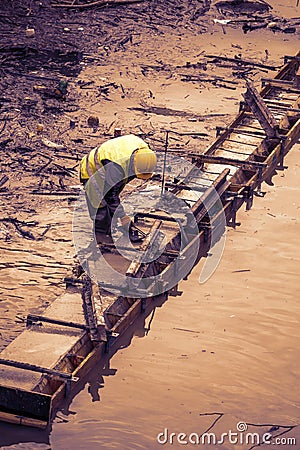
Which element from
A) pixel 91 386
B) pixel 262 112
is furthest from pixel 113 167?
pixel 262 112

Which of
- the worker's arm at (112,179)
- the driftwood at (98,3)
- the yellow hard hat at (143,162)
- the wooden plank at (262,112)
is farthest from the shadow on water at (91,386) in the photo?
the driftwood at (98,3)

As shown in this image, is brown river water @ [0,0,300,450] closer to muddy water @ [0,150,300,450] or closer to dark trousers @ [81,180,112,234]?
muddy water @ [0,150,300,450]

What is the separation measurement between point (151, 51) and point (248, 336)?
1001cm

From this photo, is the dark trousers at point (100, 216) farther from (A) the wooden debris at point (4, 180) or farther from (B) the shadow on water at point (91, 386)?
(A) the wooden debris at point (4, 180)

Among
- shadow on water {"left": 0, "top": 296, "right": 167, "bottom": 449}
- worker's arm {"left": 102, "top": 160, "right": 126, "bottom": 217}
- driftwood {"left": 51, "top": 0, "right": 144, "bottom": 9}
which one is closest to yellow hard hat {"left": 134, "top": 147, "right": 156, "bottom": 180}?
worker's arm {"left": 102, "top": 160, "right": 126, "bottom": 217}

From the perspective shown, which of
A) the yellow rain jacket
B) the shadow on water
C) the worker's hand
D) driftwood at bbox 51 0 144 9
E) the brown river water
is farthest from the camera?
driftwood at bbox 51 0 144 9

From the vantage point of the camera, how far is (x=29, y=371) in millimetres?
9094

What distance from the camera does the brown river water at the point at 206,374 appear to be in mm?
8742

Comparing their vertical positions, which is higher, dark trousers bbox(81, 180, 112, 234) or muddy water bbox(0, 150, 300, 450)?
dark trousers bbox(81, 180, 112, 234)

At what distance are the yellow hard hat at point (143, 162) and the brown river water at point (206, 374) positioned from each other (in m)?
1.36

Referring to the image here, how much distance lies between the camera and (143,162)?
1112 centimetres

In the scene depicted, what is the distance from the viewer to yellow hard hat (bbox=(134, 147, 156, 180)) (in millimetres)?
11094

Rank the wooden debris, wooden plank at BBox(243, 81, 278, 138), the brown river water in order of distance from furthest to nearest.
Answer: wooden plank at BBox(243, 81, 278, 138) → the wooden debris → the brown river water

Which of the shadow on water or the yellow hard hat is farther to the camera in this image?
the yellow hard hat
